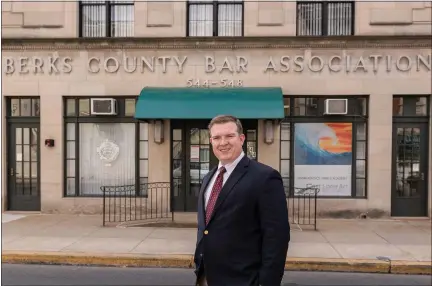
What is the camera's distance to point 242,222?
293 cm

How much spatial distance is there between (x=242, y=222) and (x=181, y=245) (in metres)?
5.49

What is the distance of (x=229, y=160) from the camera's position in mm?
3068

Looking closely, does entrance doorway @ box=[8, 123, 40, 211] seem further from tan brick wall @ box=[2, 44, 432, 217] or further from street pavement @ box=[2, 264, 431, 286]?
street pavement @ box=[2, 264, 431, 286]

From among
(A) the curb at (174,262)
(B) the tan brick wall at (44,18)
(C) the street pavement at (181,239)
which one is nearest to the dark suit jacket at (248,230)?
(A) the curb at (174,262)

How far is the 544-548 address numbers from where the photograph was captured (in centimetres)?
1146

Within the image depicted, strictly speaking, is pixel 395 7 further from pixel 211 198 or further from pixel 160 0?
pixel 211 198

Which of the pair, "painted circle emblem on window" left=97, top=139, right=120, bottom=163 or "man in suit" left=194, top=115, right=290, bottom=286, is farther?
"painted circle emblem on window" left=97, top=139, right=120, bottom=163

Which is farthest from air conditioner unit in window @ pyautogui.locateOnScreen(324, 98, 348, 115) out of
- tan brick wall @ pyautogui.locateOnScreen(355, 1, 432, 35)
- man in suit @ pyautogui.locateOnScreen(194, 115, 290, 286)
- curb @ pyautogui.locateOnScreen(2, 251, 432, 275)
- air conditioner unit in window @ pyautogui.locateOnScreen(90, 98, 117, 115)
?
man in suit @ pyautogui.locateOnScreen(194, 115, 290, 286)

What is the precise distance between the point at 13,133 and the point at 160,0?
18.6 feet

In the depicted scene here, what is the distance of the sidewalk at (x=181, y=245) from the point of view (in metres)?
7.18

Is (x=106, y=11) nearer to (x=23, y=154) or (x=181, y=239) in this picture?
(x=23, y=154)

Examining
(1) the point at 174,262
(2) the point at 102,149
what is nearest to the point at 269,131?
(2) the point at 102,149

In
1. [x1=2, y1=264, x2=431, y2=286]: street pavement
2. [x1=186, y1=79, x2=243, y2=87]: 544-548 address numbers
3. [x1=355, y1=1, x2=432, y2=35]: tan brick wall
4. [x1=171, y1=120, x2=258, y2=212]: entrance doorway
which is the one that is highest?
[x1=355, y1=1, x2=432, y2=35]: tan brick wall

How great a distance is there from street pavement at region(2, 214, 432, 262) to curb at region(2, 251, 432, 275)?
0.69ft
